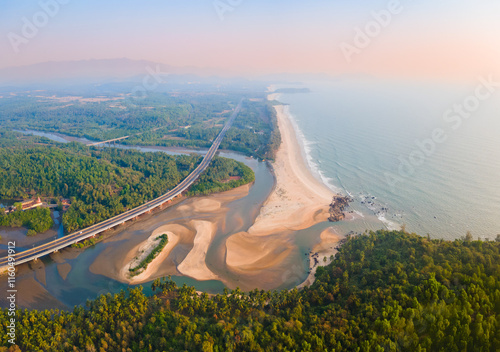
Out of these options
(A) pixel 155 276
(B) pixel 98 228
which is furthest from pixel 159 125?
(A) pixel 155 276

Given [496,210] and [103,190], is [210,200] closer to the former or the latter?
[103,190]

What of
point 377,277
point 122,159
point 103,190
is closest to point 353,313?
point 377,277

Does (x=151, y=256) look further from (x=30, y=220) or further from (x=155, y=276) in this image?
(x=30, y=220)

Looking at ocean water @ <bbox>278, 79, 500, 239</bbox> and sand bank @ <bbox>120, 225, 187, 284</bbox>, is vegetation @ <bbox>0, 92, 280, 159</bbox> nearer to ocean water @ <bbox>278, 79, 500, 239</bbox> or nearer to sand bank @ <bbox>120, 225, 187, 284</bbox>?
ocean water @ <bbox>278, 79, 500, 239</bbox>

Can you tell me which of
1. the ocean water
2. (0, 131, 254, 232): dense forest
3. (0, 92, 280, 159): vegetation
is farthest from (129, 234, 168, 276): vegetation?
(0, 92, 280, 159): vegetation

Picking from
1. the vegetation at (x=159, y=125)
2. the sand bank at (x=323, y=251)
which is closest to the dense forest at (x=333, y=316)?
the sand bank at (x=323, y=251)

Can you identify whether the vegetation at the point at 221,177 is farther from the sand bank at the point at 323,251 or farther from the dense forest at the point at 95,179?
the sand bank at the point at 323,251
